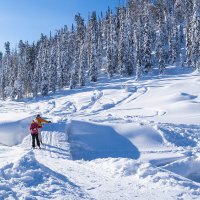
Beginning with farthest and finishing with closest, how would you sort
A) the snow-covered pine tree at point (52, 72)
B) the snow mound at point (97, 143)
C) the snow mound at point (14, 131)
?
the snow-covered pine tree at point (52, 72), the snow mound at point (14, 131), the snow mound at point (97, 143)

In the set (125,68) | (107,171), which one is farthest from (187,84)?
(107,171)

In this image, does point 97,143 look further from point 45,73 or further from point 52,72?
point 52,72

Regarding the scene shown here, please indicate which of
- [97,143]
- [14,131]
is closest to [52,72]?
[14,131]

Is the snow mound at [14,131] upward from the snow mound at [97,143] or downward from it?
upward

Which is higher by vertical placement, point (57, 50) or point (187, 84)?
point (57, 50)

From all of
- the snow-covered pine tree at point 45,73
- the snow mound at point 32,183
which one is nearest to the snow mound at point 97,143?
the snow mound at point 32,183

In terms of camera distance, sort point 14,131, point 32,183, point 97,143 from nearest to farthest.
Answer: point 32,183
point 97,143
point 14,131

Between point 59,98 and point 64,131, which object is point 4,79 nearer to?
point 59,98

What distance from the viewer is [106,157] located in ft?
64.2

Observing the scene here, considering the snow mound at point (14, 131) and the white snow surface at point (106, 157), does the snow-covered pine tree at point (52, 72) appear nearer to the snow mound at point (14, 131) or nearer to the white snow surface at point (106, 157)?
the white snow surface at point (106, 157)

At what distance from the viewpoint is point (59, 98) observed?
212 feet

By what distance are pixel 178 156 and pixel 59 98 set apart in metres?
46.1

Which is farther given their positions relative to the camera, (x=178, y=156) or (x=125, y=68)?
(x=125, y=68)

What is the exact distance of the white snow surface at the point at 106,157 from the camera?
10.5 m
